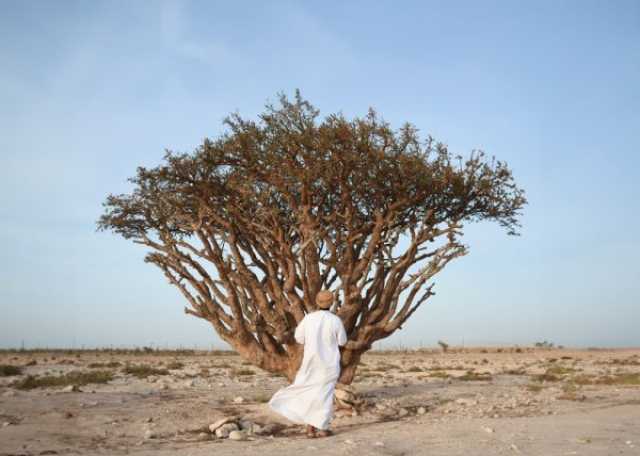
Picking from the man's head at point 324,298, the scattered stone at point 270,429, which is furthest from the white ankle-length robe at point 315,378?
the scattered stone at point 270,429

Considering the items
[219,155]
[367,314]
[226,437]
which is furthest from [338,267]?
[226,437]

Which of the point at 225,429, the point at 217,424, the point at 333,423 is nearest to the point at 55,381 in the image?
the point at 217,424

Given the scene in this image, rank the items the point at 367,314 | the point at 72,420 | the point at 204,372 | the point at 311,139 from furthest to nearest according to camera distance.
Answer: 1. the point at 204,372
2. the point at 367,314
3. the point at 311,139
4. the point at 72,420

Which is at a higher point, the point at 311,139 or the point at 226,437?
the point at 311,139

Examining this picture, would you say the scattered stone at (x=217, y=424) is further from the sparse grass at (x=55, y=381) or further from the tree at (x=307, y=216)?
the sparse grass at (x=55, y=381)

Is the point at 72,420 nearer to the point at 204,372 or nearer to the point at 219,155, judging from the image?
the point at 219,155

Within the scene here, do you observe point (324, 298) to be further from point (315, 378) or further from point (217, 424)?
point (217, 424)

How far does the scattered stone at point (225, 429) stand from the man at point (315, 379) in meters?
1.44

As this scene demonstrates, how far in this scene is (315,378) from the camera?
1078cm

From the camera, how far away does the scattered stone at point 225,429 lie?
1163cm

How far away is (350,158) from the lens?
1375cm

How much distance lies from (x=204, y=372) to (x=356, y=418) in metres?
18.0

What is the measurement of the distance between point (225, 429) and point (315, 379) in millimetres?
2319

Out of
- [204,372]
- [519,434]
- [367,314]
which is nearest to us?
[519,434]
